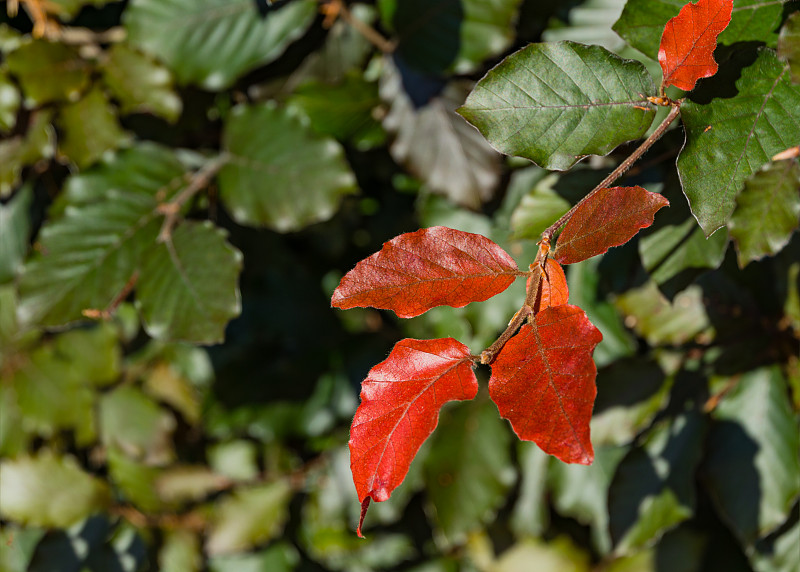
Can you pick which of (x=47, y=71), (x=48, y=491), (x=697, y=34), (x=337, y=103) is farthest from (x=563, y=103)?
(x=48, y=491)

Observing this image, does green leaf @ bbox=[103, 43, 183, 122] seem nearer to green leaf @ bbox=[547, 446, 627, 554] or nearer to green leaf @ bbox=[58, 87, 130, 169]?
green leaf @ bbox=[58, 87, 130, 169]

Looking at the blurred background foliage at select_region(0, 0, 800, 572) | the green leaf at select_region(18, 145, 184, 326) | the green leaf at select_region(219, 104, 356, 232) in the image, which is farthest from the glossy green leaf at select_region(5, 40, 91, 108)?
the green leaf at select_region(219, 104, 356, 232)

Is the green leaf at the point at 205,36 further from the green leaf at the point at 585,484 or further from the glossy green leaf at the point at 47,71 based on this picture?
the green leaf at the point at 585,484

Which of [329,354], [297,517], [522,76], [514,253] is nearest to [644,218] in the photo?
[522,76]

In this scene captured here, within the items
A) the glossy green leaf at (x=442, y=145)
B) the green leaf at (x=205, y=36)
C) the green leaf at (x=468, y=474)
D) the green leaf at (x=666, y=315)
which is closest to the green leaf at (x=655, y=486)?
the green leaf at (x=666, y=315)

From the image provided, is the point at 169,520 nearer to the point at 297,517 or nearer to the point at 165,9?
the point at 297,517

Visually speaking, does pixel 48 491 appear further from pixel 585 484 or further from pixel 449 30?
pixel 449 30

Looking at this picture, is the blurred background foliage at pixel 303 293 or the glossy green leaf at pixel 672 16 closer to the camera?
the glossy green leaf at pixel 672 16
